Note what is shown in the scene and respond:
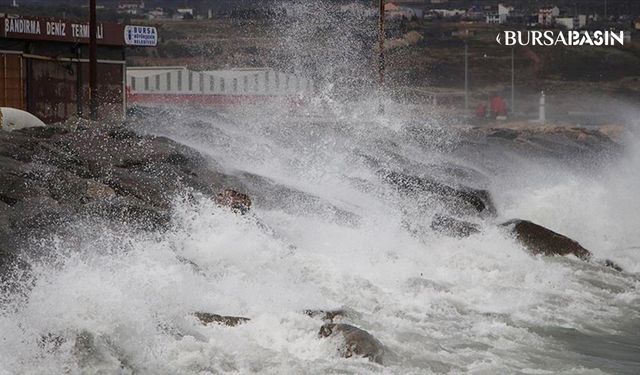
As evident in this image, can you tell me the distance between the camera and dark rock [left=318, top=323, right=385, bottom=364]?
35.3 feet

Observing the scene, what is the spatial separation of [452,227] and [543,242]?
144 centimetres

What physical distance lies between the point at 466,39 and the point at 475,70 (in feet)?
29.0

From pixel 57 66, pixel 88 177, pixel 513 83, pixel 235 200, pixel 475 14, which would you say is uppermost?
pixel 475 14

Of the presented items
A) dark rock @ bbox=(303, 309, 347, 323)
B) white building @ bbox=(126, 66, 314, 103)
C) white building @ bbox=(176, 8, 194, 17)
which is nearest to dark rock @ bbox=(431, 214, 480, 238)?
dark rock @ bbox=(303, 309, 347, 323)

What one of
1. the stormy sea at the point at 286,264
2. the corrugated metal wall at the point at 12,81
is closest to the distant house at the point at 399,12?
the corrugated metal wall at the point at 12,81

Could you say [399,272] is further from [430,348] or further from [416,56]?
[416,56]

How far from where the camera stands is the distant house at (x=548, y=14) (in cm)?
9100

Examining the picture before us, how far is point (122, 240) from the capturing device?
1312cm

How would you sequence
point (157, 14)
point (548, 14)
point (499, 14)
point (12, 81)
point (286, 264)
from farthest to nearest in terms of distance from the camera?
point (157, 14), point (499, 14), point (548, 14), point (12, 81), point (286, 264)

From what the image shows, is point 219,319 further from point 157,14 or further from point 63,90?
point 157,14

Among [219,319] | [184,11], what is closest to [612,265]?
[219,319]

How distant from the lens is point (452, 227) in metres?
18.6

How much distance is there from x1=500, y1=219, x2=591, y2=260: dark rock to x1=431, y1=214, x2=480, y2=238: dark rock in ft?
2.21

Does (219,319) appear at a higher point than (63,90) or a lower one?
lower
